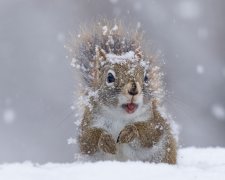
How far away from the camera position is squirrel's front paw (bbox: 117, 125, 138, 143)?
423 centimetres

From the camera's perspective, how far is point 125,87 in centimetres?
423

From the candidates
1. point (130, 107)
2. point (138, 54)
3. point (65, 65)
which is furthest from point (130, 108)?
point (65, 65)

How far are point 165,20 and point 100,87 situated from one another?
7618mm

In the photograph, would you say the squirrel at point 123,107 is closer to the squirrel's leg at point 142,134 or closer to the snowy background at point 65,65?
the squirrel's leg at point 142,134

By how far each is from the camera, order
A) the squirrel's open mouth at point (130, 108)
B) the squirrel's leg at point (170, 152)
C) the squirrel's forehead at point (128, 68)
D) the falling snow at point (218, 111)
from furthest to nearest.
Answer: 1. the falling snow at point (218, 111)
2. the squirrel's leg at point (170, 152)
3. the squirrel's forehead at point (128, 68)
4. the squirrel's open mouth at point (130, 108)

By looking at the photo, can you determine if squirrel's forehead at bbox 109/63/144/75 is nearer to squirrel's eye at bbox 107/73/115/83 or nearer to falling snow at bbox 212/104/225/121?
squirrel's eye at bbox 107/73/115/83

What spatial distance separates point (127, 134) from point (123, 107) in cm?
15

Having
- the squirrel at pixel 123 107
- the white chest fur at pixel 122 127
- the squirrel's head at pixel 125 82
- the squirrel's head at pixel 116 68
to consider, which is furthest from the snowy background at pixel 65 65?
the white chest fur at pixel 122 127

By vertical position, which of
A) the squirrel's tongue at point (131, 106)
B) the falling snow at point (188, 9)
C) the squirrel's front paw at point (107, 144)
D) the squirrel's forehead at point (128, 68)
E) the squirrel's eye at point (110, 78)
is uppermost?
the falling snow at point (188, 9)

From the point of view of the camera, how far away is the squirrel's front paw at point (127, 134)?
4230 mm

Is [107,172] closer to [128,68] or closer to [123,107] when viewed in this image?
[123,107]

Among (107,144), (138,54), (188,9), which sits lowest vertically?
(107,144)

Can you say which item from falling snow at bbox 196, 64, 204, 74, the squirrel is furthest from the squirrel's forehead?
falling snow at bbox 196, 64, 204, 74

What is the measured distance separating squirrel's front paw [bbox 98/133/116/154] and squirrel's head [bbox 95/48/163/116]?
0.16 metres
